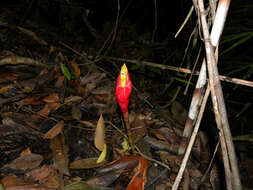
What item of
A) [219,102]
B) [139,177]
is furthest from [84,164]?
[219,102]

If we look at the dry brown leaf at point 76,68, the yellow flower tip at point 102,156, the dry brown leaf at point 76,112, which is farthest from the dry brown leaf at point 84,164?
the dry brown leaf at point 76,68

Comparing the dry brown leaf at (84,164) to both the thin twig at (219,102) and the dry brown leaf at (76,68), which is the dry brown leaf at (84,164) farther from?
the dry brown leaf at (76,68)

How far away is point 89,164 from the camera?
1.23 metres

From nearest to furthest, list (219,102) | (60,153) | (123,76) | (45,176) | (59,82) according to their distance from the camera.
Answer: (219,102) < (123,76) < (45,176) < (60,153) < (59,82)

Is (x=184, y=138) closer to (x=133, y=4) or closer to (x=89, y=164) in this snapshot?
(x=89, y=164)

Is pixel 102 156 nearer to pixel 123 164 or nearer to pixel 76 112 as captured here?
pixel 123 164

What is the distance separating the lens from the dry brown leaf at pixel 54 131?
134 centimetres

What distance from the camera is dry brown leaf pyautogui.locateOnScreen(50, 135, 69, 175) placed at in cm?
118

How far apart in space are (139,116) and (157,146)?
339mm

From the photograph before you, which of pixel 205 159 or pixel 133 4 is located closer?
pixel 205 159

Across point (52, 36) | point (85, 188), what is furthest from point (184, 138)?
point (52, 36)

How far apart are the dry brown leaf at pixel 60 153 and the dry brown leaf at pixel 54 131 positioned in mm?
33

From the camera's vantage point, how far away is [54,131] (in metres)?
1.38

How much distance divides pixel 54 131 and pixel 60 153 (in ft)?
0.61
